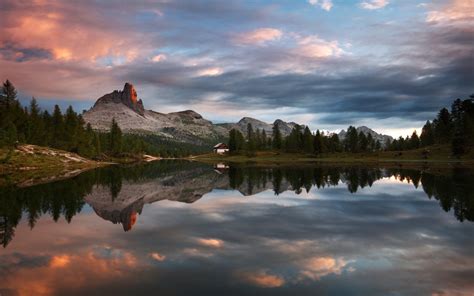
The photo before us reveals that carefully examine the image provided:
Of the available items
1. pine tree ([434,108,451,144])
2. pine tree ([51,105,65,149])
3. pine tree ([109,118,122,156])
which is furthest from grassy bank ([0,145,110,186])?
pine tree ([434,108,451,144])

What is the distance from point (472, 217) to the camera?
25.1 m

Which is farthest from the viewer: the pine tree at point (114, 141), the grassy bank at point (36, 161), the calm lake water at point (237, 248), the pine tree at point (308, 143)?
the pine tree at point (114, 141)

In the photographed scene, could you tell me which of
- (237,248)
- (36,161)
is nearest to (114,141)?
(36,161)

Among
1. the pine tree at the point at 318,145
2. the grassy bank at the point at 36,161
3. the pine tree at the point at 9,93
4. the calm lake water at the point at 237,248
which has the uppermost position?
the pine tree at the point at 9,93

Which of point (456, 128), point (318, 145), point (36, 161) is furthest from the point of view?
point (318, 145)

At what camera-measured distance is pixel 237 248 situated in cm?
1780

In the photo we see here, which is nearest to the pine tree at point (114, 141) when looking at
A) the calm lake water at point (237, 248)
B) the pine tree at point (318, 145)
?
the pine tree at point (318, 145)

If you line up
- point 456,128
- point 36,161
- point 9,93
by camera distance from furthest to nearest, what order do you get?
point 456,128 → point 9,93 → point 36,161

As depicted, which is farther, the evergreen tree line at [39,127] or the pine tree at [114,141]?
the pine tree at [114,141]

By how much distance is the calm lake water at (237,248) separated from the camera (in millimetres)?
12719

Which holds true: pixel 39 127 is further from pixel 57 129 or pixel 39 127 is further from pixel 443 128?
pixel 443 128

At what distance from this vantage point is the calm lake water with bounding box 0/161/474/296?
1272 centimetres

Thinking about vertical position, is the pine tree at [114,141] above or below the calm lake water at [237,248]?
above

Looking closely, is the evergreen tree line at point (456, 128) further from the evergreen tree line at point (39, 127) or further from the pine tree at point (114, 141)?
the pine tree at point (114, 141)
